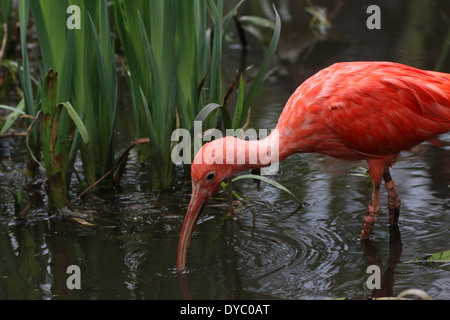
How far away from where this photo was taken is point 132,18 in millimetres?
5145

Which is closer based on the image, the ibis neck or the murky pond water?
the murky pond water

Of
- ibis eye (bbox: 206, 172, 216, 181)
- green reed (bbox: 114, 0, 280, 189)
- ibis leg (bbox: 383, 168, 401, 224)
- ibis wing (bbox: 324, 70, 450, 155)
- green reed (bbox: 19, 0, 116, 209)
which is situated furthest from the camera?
green reed (bbox: 114, 0, 280, 189)

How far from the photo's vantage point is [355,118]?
434 centimetres

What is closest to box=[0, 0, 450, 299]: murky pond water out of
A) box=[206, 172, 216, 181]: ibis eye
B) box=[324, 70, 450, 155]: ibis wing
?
box=[206, 172, 216, 181]: ibis eye

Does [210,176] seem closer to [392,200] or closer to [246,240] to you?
[246,240]

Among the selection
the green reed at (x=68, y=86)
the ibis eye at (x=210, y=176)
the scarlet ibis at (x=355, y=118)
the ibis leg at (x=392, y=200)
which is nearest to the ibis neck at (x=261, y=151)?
the scarlet ibis at (x=355, y=118)

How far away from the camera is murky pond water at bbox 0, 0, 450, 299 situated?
157 inches

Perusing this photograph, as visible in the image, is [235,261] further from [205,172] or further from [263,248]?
[205,172]

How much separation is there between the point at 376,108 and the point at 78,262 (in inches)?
78.9

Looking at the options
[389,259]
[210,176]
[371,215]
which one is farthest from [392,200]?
[210,176]

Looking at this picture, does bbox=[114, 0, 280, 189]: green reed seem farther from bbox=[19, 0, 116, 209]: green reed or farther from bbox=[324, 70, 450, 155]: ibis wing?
bbox=[324, 70, 450, 155]: ibis wing
